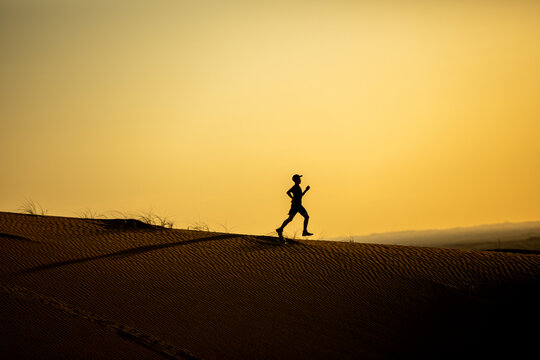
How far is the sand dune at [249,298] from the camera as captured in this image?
8758 millimetres

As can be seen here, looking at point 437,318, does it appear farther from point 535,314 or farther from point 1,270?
point 1,270

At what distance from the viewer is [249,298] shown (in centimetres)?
1062

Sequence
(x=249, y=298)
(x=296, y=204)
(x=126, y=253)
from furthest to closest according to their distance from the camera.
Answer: (x=296, y=204)
(x=126, y=253)
(x=249, y=298)

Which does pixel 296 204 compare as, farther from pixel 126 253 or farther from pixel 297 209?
pixel 126 253

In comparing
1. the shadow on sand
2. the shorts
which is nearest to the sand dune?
the shadow on sand

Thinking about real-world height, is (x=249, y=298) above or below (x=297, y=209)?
below

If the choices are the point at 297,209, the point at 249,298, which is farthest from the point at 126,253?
the point at 297,209

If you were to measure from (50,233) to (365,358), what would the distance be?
27.5 ft

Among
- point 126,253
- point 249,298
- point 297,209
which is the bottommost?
point 249,298

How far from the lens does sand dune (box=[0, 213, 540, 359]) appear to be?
8.76 m

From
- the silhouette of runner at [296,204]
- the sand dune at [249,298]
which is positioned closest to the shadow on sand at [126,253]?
the sand dune at [249,298]

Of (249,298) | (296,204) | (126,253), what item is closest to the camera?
(249,298)

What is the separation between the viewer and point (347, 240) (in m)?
16.3

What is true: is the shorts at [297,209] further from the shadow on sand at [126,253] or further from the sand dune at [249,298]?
the shadow on sand at [126,253]
